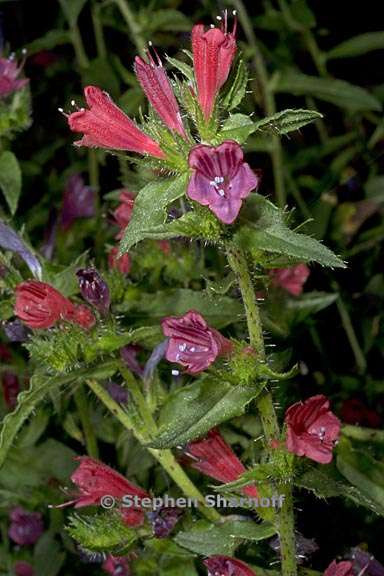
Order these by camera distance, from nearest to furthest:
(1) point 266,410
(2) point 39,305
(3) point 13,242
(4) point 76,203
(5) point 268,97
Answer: (1) point 266,410 < (2) point 39,305 < (3) point 13,242 < (4) point 76,203 < (5) point 268,97

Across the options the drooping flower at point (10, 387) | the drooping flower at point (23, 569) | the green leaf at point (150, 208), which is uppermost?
the green leaf at point (150, 208)

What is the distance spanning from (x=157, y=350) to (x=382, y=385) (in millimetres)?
392

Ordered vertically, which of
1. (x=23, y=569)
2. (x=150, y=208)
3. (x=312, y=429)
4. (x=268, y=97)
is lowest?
(x=23, y=569)

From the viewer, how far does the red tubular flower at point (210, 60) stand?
738 millimetres

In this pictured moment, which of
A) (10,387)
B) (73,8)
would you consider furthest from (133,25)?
(10,387)

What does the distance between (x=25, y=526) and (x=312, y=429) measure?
1.58 feet

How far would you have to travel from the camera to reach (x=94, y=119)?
2.52 ft

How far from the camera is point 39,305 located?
0.91 m

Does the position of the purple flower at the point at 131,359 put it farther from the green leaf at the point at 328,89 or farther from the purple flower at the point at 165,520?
the green leaf at the point at 328,89

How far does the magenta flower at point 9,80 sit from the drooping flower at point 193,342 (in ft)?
1.79

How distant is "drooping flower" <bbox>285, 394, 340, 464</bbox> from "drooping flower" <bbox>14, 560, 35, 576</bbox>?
495 mm

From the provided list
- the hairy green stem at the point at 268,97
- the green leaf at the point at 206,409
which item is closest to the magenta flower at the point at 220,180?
the green leaf at the point at 206,409

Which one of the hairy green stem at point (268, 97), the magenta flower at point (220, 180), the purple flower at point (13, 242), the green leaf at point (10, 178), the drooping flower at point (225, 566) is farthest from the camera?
the hairy green stem at point (268, 97)

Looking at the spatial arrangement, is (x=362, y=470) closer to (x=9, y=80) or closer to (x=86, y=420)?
(x=86, y=420)
